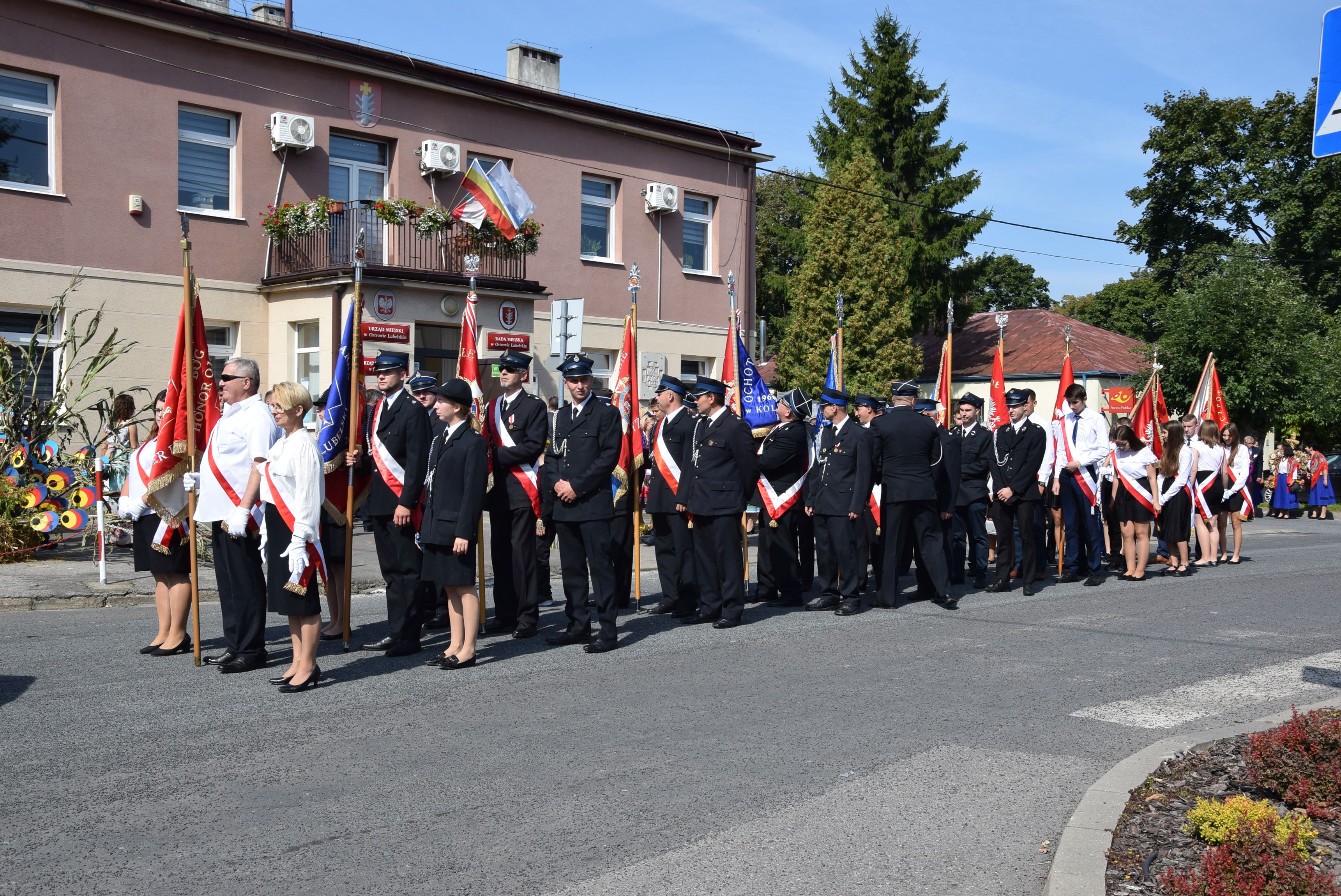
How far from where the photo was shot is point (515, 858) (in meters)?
4.60

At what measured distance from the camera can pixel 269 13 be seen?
928 inches

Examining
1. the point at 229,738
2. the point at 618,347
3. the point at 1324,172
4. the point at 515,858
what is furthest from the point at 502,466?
the point at 1324,172

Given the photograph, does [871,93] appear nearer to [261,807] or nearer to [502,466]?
[502,466]

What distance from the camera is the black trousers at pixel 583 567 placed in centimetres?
902

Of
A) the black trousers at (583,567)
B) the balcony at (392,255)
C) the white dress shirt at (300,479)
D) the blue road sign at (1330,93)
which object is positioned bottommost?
the black trousers at (583,567)

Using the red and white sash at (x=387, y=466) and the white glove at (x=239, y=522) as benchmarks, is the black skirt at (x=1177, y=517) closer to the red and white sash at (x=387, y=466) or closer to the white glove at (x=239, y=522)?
the red and white sash at (x=387, y=466)

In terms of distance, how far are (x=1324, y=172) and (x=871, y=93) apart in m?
16.5

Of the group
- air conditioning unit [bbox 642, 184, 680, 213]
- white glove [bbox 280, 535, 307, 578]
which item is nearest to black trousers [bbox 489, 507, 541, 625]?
white glove [bbox 280, 535, 307, 578]

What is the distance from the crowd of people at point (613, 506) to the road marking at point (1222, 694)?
3284 millimetres

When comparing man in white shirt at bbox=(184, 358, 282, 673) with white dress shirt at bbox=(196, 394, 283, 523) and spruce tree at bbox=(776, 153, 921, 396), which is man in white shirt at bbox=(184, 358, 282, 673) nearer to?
white dress shirt at bbox=(196, 394, 283, 523)

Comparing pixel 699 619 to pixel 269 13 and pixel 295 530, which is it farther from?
pixel 269 13

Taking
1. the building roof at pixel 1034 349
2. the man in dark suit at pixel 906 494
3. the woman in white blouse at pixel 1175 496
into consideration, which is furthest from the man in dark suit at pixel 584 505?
the building roof at pixel 1034 349

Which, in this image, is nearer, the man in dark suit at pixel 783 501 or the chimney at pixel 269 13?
the man in dark suit at pixel 783 501

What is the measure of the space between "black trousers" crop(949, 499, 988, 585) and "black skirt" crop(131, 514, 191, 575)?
26.1 feet
